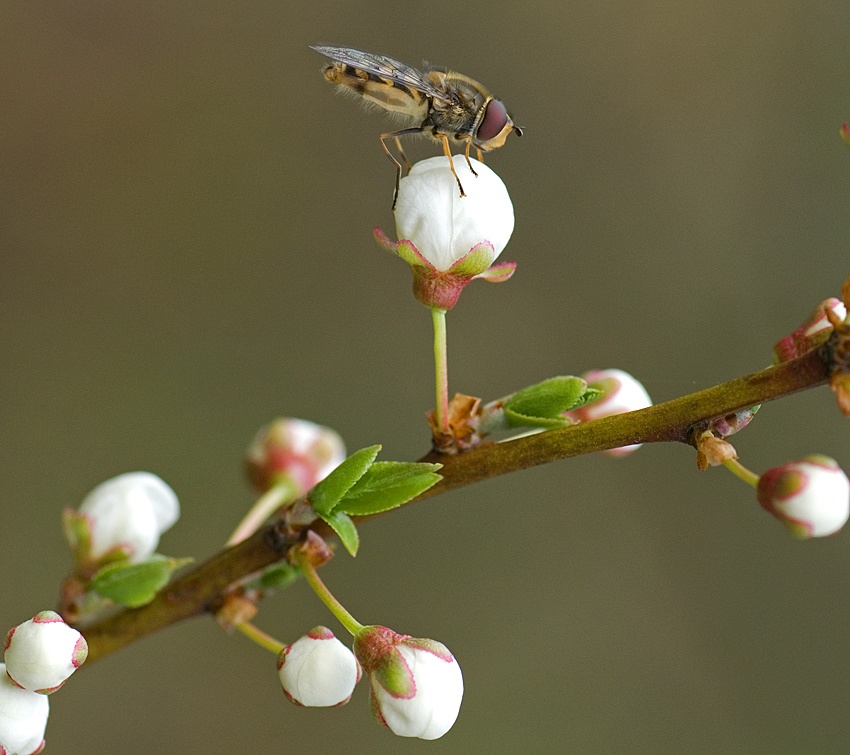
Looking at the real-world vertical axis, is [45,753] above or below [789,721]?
below

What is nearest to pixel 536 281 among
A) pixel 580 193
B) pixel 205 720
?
pixel 580 193

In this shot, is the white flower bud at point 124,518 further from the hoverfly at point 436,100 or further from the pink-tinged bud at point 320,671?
Answer: the hoverfly at point 436,100

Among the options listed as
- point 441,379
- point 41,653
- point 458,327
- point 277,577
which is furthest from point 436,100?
point 458,327

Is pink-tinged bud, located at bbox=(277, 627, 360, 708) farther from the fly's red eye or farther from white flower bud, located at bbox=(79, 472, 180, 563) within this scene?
→ the fly's red eye

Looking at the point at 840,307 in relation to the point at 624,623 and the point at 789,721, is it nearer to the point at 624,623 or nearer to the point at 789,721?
the point at 624,623

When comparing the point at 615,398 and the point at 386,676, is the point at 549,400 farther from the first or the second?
the point at 386,676

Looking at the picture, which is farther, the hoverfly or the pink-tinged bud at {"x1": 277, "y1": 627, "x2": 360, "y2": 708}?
the hoverfly

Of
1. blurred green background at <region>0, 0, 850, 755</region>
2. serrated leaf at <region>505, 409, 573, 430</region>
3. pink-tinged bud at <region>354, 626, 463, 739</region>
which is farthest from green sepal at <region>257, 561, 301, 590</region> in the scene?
blurred green background at <region>0, 0, 850, 755</region>
